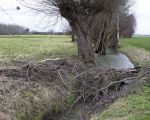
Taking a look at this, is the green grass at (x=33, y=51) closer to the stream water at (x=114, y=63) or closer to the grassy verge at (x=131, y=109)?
the stream water at (x=114, y=63)

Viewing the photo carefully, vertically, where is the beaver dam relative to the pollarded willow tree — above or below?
below

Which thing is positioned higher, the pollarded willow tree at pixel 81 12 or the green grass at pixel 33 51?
the pollarded willow tree at pixel 81 12

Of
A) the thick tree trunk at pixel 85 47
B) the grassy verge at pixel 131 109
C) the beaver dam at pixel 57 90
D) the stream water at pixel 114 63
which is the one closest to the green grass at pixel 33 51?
the stream water at pixel 114 63

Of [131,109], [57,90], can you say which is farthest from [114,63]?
[131,109]

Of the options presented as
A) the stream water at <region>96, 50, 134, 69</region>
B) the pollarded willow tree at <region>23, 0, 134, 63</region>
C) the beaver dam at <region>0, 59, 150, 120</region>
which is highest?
the pollarded willow tree at <region>23, 0, 134, 63</region>

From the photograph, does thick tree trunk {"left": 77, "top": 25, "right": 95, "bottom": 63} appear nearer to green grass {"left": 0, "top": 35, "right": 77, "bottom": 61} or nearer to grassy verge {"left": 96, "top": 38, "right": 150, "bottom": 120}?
green grass {"left": 0, "top": 35, "right": 77, "bottom": 61}

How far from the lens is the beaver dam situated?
1138 cm

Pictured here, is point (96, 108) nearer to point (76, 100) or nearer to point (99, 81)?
point (76, 100)

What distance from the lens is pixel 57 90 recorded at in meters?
13.9

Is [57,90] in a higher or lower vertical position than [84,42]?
lower

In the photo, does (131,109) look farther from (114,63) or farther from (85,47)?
(114,63)

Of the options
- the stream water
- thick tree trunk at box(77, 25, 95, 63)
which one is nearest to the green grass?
the stream water

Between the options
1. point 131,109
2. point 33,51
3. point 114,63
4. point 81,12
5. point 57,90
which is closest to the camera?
point 131,109

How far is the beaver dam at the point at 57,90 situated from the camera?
448 inches
